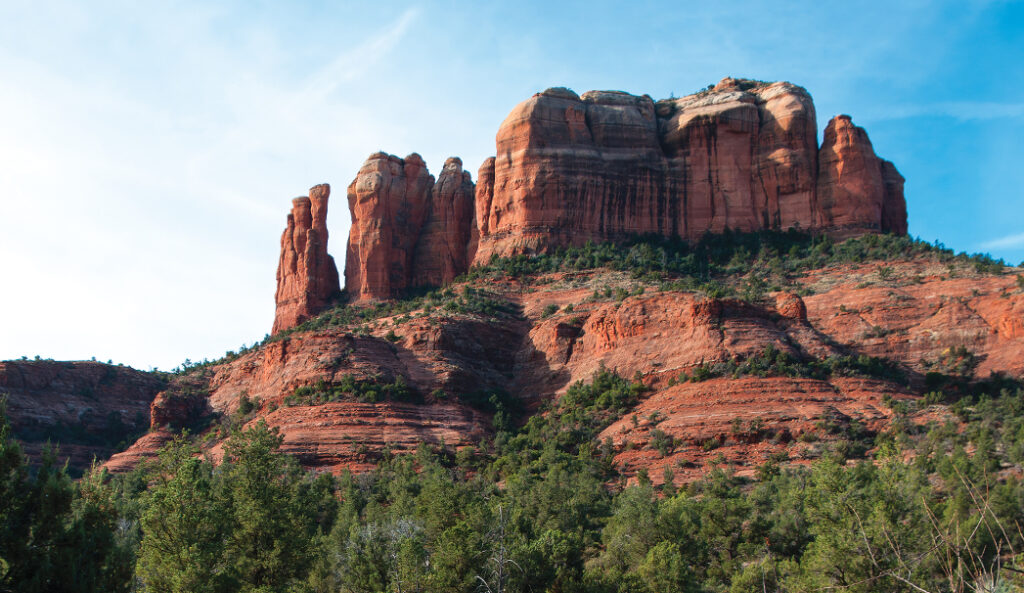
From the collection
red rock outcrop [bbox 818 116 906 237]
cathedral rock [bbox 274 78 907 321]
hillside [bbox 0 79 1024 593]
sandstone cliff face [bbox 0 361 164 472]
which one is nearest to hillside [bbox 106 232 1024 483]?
hillside [bbox 0 79 1024 593]

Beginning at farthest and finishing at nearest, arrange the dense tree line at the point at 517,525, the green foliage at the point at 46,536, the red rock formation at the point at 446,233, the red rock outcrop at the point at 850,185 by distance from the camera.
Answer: the red rock formation at the point at 446,233 → the red rock outcrop at the point at 850,185 → the dense tree line at the point at 517,525 → the green foliage at the point at 46,536

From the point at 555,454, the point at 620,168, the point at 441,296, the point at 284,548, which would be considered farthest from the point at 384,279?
the point at 284,548

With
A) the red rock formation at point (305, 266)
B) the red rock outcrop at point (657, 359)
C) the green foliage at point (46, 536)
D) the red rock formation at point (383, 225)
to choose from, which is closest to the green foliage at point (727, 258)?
the red rock outcrop at point (657, 359)

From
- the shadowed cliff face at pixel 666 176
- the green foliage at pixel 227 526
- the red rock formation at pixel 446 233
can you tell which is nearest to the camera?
the green foliage at pixel 227 526

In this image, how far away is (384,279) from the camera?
92375mm

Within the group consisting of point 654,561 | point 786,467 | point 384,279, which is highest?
point 384,279

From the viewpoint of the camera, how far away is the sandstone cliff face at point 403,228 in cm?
9275

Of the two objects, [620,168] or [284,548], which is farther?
[620,168]

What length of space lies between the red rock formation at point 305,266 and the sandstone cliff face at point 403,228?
8.25 ft

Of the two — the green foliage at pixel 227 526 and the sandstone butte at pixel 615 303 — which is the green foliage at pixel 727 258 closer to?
the sandstone butte at pixel 615 303

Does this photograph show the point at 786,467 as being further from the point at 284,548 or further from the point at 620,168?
the point at 620,168

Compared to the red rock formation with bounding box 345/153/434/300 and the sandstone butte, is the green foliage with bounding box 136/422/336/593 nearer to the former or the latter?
the sandstone butte

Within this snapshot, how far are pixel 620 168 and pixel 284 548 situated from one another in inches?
2488

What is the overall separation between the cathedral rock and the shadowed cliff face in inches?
4.1
